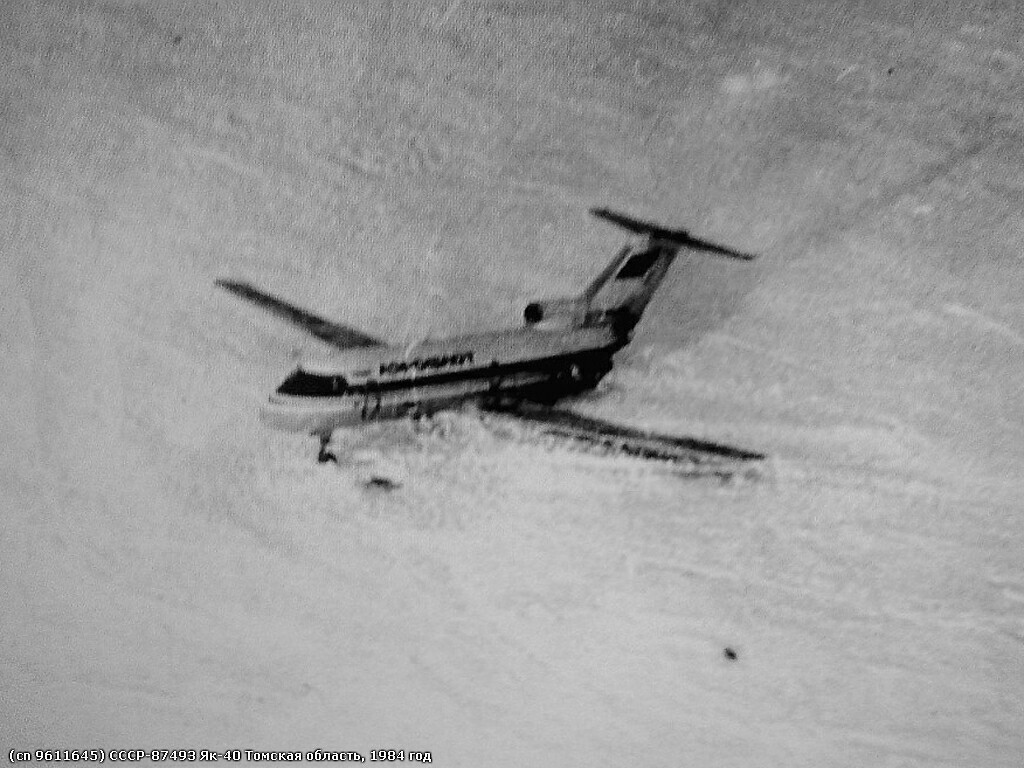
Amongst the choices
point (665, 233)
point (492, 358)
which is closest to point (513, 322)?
point (492, 358)

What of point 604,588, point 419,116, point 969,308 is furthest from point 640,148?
point 604,588

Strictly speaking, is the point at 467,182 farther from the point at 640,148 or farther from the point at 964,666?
the point at 964,666

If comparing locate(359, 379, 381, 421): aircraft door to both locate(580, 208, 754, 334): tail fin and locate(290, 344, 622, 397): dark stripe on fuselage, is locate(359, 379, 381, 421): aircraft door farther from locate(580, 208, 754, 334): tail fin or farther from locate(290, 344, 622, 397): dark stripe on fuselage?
locate(580, 208, 754, 334): tail fin

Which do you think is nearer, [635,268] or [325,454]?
[635,268]

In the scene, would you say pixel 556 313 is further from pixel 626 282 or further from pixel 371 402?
pixel 371 402

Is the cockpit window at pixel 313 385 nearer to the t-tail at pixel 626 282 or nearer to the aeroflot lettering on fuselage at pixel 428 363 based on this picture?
the aeroflot lettering on fuselage at pixel 428 363
